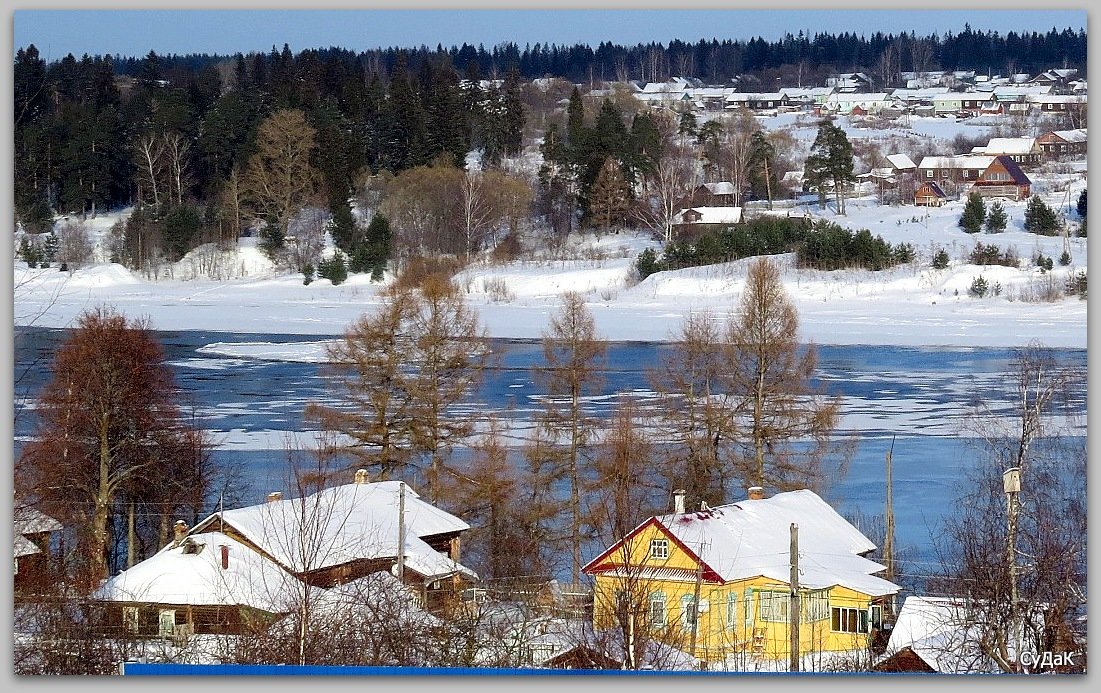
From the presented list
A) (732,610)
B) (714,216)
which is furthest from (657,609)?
(714,216)

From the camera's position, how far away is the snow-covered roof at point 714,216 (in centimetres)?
2961

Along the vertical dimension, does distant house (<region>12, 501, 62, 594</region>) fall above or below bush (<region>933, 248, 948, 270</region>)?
below

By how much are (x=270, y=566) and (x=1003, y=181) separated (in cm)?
2631

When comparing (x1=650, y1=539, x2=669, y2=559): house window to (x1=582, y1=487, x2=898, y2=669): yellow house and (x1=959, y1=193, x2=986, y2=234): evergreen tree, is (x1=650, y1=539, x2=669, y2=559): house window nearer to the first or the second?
(x1=582, y1=487, x2=898, y2=669): yellow house

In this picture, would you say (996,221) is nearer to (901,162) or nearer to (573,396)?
(901,162)

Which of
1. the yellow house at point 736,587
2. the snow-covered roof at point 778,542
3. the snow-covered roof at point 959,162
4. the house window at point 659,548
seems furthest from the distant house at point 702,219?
the house window at point 659,548

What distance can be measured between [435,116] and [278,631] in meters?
25.5

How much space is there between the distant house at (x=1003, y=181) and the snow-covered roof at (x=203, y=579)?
24.8 metres

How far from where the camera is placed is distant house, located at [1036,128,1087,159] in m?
30.5

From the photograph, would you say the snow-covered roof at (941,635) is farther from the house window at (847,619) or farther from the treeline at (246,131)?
the treeline at (246,131)

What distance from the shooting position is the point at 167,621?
7.69 metres

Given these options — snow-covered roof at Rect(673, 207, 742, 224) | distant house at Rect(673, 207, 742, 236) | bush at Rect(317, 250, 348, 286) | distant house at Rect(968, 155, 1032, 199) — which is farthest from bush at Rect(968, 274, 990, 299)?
distant house at Rect(968, 155, 1032, 199)

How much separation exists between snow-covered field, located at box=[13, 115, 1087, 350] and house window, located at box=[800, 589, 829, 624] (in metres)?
8.69

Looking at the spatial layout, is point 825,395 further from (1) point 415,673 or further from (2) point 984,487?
(1) point 415,673
